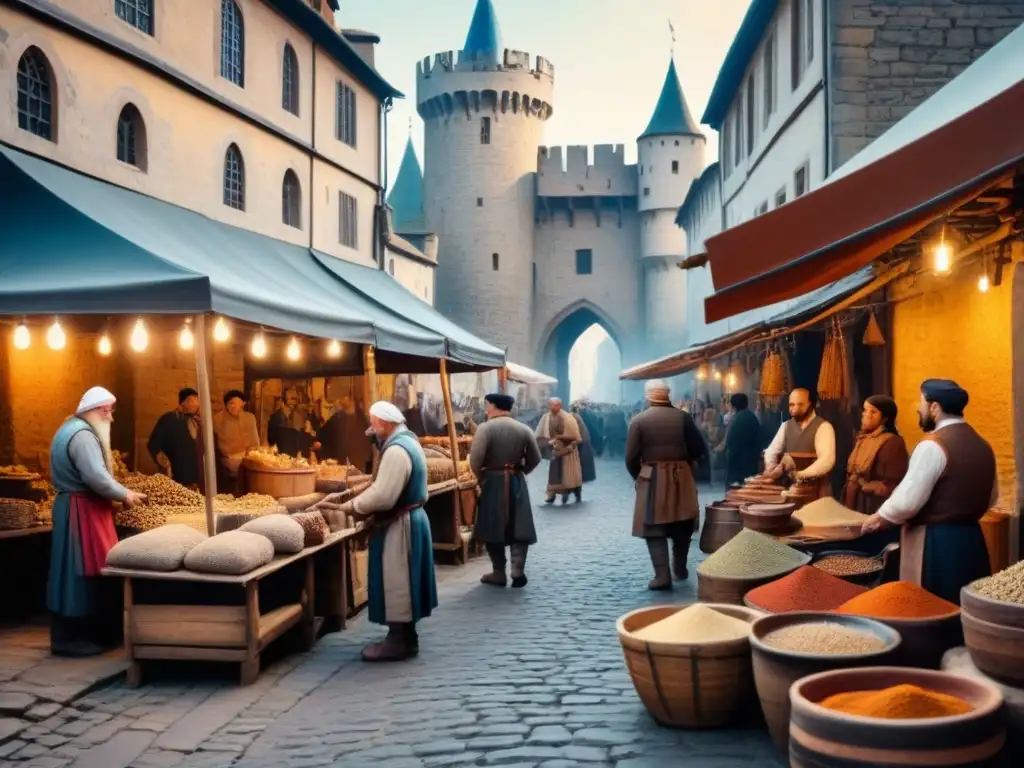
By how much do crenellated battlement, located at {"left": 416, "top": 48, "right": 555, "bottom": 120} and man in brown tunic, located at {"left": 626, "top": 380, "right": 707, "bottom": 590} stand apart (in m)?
36.3

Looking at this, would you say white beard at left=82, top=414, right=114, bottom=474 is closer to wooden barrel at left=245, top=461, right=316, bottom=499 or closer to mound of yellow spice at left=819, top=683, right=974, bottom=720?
wooden barrel at left=245, top=461, right=316, bottom=499

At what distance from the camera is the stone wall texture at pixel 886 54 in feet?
44.7

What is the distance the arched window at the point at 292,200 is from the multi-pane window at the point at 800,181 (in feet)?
24.6

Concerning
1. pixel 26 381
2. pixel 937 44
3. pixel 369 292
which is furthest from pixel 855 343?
pixel 26 381

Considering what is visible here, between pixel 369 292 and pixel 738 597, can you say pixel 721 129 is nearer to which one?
pixel 369 292

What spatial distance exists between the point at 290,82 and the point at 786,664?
534 inches

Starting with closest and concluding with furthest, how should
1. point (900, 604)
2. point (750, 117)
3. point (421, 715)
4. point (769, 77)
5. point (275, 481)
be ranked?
point (900, 604) < point (421, 715) < point (275, 481) < point (769, 77) < point (750, 117)

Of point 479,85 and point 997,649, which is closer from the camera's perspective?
point 997,649

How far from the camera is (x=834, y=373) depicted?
1013 centimetres

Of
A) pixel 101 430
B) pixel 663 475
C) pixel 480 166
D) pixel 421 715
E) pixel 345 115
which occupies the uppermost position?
pixel 480 166

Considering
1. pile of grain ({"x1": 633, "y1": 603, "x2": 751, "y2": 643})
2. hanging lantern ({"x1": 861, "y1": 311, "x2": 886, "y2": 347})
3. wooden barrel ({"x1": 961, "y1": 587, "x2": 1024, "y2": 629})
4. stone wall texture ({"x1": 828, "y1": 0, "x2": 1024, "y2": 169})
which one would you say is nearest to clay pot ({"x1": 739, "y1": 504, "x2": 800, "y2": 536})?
pile of grain ({"x1": 633, "y1": 603, "x2": 751, "y2": 643})

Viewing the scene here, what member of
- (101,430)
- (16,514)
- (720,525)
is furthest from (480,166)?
(101,430)

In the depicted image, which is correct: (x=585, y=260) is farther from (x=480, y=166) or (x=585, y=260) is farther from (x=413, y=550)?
(x=413, y=550)

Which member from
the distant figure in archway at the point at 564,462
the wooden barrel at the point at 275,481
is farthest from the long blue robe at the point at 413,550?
the distant figure in archway at the point at 564,462
